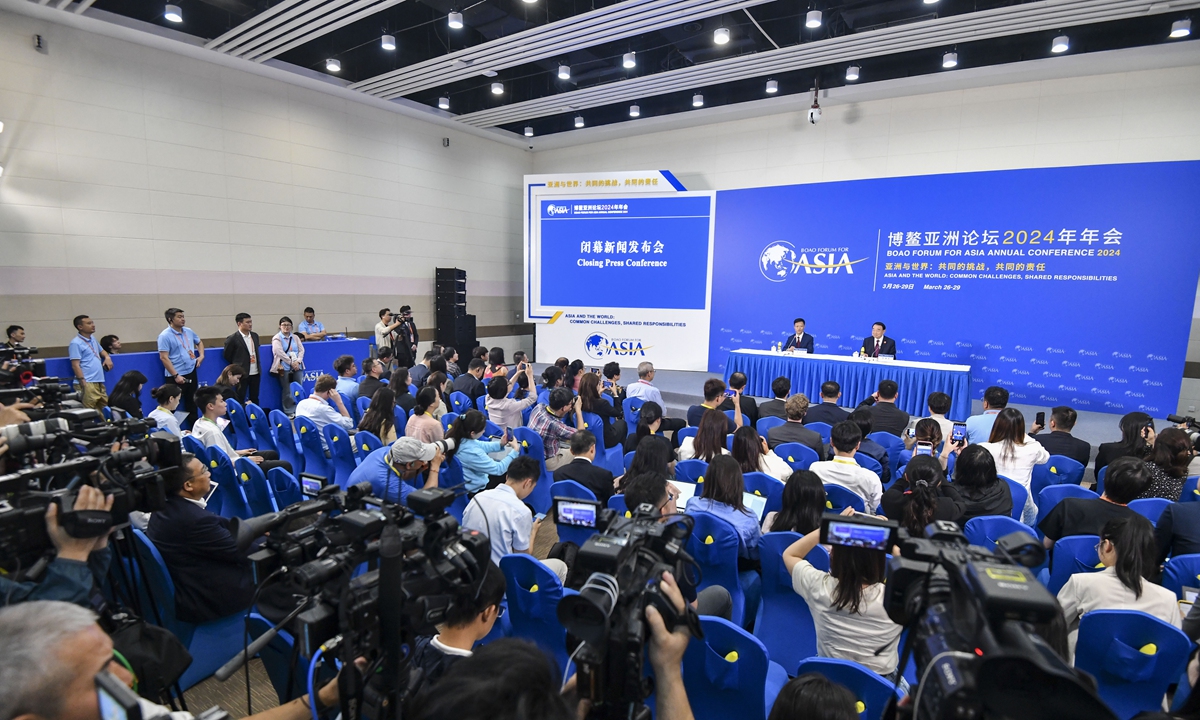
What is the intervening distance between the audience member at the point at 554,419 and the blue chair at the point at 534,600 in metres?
2.32

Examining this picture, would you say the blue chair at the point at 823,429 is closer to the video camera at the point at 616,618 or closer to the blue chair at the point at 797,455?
the blue chair at the point at 797,455

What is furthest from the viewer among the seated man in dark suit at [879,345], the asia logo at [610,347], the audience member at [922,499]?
the asia logo at [610,347]

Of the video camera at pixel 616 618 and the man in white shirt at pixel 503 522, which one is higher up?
the video camera at pixel 616 618

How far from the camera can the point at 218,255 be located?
315 inches

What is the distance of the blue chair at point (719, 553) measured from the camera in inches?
99.1

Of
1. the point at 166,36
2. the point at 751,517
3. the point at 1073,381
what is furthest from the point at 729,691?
the point at 166,36

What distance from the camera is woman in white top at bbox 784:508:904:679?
1.83 m

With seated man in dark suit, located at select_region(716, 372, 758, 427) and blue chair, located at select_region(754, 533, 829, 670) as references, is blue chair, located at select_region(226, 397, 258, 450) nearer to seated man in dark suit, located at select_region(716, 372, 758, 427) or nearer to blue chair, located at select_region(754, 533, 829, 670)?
seated man in dark suit, located at select_region(716, 372, 758, 427)

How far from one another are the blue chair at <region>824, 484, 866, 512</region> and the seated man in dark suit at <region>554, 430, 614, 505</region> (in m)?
1.25

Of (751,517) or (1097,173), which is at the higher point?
(1097,173)

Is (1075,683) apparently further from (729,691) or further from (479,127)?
(479,127)

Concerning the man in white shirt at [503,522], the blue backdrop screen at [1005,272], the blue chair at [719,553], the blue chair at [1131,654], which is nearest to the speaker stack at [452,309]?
the blue backdrop screen at [1005,272]

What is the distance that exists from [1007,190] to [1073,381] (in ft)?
9.09

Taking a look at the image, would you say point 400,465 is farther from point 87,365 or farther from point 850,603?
point 87,365
